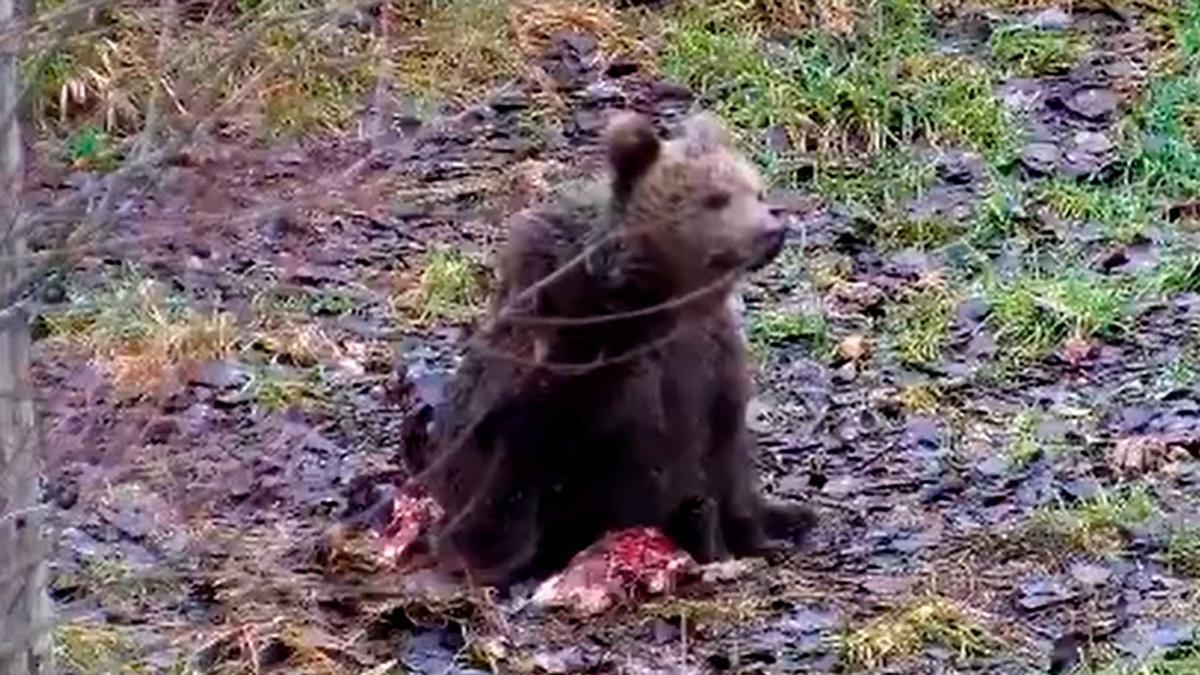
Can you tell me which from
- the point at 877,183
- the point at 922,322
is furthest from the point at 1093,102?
the point at 922,322

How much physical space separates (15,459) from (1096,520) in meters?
3.05

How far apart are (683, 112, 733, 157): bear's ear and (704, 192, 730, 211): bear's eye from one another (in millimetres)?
112

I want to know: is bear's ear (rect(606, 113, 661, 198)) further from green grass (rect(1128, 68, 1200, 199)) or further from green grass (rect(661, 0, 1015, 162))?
green grass (rect(661, 0, 1015, 162))

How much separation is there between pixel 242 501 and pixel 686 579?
47.4 inches

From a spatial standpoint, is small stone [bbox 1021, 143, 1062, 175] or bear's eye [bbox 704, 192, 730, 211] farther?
small stone [bbox 1021, 143, 1062, 175]

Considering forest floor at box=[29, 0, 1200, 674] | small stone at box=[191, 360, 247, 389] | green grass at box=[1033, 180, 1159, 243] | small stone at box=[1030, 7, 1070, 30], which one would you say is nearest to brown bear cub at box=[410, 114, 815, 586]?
forest floor at box=[29, 0, 1200, 674]

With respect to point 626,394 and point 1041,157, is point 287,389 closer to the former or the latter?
point 626,394

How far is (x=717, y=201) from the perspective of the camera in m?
6.06

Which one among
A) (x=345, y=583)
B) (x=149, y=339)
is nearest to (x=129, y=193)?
(x=345, y=583)

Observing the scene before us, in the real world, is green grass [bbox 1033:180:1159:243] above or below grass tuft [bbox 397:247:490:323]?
above

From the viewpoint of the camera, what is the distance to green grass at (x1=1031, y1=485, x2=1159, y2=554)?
6082 millimetres

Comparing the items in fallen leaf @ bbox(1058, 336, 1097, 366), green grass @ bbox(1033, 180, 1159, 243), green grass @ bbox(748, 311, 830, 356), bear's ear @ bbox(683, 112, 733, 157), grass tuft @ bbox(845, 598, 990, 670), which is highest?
bear's ear @ bbox(683, 112, 733, 157)

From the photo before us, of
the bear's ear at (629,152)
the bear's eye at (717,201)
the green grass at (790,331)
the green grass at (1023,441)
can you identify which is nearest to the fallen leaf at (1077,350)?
the green grass at (1023,441)

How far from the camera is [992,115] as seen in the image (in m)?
9.52
